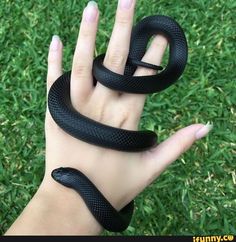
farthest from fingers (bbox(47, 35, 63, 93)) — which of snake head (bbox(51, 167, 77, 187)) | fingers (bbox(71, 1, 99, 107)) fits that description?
snake head (bbox(51, 167, 77, 187))

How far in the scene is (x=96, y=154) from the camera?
90.3 inches

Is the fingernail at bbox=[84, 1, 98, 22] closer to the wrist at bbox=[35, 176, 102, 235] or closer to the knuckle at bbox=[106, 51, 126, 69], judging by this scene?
the knuckle at bbox=[106, 51, 126, 69]

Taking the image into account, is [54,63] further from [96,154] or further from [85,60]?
[96,154]

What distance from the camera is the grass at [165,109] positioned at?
3404mm

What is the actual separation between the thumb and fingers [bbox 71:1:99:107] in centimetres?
49

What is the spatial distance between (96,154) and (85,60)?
0.54 metres

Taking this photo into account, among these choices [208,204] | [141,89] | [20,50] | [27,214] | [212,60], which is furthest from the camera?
[20,50]

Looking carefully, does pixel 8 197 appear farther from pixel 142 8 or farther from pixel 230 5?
pixel 230 5

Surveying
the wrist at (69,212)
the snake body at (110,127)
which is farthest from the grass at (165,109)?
the wrist at (69,212)

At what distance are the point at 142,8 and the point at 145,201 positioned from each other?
1.82m

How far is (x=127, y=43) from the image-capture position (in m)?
2.55

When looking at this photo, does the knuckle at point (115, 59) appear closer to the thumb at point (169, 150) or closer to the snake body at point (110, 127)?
the snake body at point (110, 127)

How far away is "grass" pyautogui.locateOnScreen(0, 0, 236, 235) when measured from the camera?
134 inches

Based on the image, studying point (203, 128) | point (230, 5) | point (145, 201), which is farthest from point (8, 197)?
point (230, 5)
